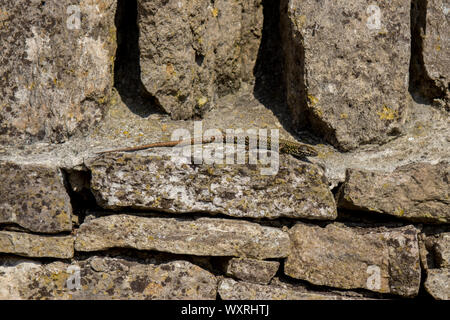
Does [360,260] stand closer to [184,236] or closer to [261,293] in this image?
[261,293]

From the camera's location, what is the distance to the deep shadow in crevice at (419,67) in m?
3.18

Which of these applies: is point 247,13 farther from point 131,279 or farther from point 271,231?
point 131,279

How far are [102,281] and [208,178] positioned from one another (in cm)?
88

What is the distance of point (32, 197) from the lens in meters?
2.93

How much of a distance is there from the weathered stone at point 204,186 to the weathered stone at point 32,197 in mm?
231

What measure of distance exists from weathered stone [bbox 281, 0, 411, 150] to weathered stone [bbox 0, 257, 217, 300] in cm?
126

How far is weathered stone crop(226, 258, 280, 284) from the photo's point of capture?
300 cm

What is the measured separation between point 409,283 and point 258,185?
107cm

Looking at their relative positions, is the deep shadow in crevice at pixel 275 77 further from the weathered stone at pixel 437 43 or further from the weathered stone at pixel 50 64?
the weathered stone at pixel 50 64

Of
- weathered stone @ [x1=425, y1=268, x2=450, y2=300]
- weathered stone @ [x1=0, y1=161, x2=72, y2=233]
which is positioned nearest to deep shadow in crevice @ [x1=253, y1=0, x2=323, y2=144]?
weathered stone @ [x1=425, y1=268, x2=450, y2=300]

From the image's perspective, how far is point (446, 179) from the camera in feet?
9.61

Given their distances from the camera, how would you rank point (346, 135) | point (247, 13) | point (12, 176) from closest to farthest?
1. point (12, 176)
2. point (346, 135)
3. point (247, 13)

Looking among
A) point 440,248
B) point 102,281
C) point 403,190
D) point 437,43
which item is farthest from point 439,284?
point 102,281

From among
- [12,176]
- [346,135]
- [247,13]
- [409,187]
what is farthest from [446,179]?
[12,176]
